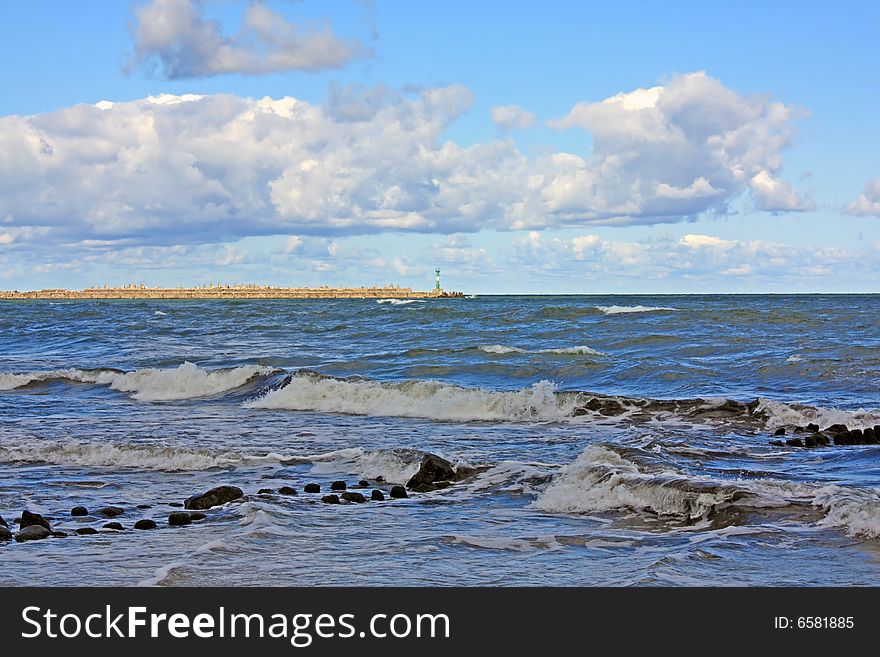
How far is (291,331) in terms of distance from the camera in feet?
147

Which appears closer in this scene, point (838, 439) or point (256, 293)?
point (838, 439)

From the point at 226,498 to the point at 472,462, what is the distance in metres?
3.87

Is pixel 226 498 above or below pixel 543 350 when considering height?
below

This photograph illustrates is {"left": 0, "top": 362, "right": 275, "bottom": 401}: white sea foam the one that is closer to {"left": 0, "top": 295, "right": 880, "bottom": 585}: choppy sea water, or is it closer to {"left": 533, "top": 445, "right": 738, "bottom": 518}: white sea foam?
{"left": 0, "top": 295, "right": 880, "bottom": 585}: choppy sea water

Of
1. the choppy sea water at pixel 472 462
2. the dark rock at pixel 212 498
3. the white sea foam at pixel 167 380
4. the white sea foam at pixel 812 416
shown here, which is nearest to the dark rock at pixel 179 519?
the choppy sea water at pixel 472 462

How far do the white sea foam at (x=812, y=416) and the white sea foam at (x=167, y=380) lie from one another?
13.7 metres

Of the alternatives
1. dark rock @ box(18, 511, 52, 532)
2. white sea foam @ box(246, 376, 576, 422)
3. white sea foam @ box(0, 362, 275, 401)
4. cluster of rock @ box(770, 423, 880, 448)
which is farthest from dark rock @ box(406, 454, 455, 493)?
white sea foam @ box(0, 362, 275, 401)

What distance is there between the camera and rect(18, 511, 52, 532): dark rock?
9126mm

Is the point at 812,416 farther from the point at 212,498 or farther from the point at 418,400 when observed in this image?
the point at 212,498

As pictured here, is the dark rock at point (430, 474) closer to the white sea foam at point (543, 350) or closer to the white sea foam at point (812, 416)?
the white sea foam at point (812, 416)

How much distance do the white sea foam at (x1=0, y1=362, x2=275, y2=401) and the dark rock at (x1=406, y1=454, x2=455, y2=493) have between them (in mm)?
13768

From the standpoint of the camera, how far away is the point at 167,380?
25.7 m

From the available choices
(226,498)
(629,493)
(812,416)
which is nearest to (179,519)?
(226,498)

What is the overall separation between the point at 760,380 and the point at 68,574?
60.0ft
